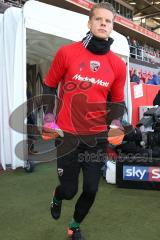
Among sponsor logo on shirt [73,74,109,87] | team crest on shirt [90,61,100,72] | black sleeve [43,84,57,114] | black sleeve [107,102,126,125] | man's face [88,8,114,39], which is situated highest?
man's face [88,8,114,39]

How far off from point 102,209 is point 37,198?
0.79 metres

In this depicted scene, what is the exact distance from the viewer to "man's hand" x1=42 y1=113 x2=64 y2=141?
8.27 ft

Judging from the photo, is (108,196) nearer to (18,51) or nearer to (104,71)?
(104,71)

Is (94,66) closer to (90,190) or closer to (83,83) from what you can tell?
(83,83)

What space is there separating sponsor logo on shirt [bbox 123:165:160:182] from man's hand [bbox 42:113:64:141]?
6.91ft

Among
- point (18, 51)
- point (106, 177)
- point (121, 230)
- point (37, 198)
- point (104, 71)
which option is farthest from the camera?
point (18, 51)

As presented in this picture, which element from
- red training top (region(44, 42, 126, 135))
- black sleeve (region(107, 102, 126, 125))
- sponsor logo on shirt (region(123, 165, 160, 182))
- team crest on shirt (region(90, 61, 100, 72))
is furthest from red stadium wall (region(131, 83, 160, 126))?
team crest on shirt (region(90, 61, 100, 72))

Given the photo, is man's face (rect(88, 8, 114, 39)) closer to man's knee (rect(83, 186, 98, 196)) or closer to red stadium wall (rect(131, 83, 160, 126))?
man's knee (rect(83, 186, 98, 196))

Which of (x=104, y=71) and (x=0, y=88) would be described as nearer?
(x=104, y=71)

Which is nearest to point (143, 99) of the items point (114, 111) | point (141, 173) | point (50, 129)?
point (141, 173)

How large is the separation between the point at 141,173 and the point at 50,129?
2215 millimetres

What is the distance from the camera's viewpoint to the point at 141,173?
4.43 m

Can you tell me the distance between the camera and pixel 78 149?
2594 mm

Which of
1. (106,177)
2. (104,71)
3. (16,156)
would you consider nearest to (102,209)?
(106,177)
